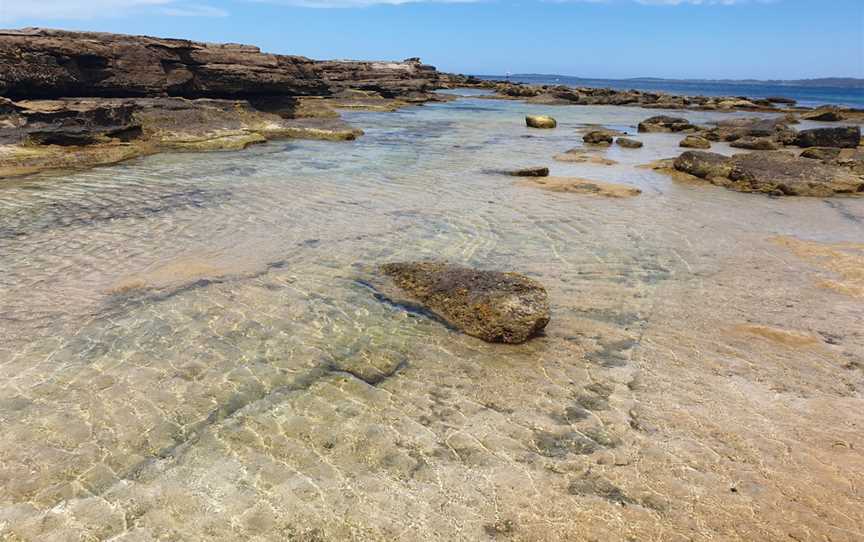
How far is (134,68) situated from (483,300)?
21.9 metres

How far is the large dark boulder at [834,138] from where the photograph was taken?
2047cm

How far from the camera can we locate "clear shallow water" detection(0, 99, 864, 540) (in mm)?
3215

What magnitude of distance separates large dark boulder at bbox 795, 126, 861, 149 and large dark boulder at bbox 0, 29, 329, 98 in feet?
74.9

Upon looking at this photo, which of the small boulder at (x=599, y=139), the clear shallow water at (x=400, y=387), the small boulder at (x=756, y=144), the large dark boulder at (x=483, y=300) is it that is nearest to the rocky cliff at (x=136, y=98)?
the clear shallow water at (x=400, y=387)

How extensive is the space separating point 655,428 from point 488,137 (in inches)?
813

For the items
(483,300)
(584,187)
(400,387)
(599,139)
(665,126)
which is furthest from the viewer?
(665,126)

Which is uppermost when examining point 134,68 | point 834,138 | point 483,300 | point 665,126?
point 134,68

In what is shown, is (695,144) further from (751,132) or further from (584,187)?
(584,187)

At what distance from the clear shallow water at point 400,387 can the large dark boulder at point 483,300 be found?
0.75ft

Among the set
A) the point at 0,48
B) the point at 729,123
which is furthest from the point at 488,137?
the point at 0,48

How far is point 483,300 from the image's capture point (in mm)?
5523

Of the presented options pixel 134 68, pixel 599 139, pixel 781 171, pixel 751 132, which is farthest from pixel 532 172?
pixel 134 68

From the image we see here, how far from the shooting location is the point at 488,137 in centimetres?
2331

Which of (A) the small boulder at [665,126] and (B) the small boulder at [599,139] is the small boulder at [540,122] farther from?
(B) the small boulder at [599,139]
